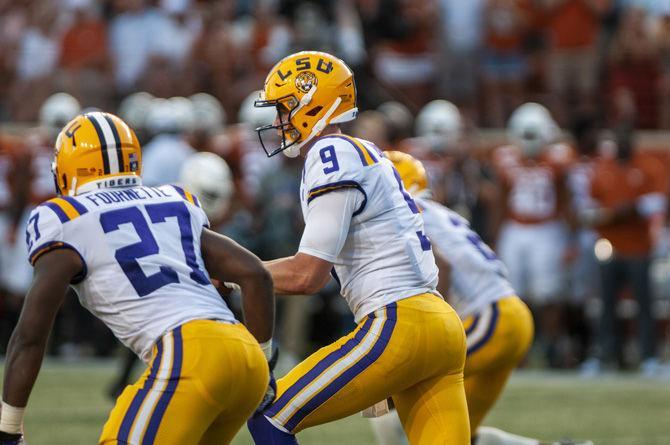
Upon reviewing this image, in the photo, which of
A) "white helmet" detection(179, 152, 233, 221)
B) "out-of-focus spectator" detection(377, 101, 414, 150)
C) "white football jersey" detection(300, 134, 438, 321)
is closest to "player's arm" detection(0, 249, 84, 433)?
"white football jersey" detection(300, 134, 438, 321)

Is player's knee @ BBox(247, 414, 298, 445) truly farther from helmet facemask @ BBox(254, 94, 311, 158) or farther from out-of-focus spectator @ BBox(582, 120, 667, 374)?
out-of-focus spectator @ BBox(582, 120, 667, 374)

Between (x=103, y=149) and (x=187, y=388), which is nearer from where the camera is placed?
(x=187, y=388)

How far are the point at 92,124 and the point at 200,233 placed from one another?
53cm

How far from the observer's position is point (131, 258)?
13.1 feet

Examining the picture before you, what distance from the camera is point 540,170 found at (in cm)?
1177

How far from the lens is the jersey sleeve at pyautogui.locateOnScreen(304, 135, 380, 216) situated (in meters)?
4.38

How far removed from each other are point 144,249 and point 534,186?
8.08 metres

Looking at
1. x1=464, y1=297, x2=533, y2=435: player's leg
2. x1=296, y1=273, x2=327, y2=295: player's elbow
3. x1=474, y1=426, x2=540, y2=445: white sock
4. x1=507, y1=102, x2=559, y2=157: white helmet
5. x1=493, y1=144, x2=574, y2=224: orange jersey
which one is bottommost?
x1=493, y1=144, x2=574, y2=224: orange jersey

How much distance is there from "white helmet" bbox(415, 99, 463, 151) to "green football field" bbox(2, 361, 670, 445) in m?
2.47

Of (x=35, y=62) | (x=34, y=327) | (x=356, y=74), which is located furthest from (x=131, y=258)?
(x=35, y=62)

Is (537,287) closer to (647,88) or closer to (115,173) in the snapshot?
(647,88)

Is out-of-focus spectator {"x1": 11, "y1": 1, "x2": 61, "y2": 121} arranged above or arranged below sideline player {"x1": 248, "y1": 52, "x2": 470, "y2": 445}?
below

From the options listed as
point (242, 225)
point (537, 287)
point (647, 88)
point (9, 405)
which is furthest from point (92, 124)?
point (647, 88)

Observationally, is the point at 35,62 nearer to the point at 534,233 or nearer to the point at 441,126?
the point at 441,126
